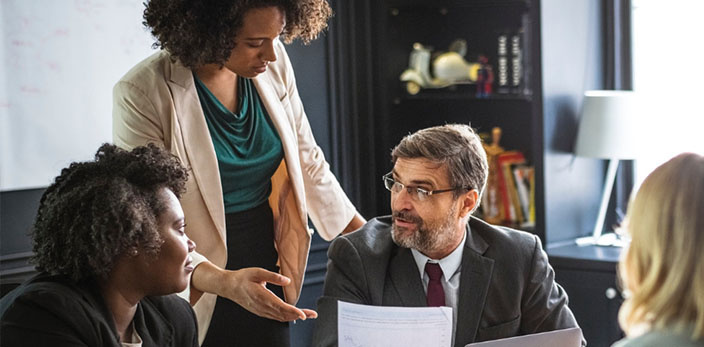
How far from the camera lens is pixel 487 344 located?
169 cm

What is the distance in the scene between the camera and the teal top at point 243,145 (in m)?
2.34

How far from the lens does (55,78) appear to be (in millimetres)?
3227

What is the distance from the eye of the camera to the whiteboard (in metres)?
3.13

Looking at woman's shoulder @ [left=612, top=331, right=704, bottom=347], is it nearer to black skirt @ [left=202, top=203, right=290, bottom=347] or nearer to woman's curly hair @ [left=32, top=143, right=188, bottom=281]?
woman's curly hair @ [left=32, top=143, right=188, bottom=281]

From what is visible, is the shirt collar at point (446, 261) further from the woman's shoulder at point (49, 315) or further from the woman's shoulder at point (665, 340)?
the woman's shoulder at point (665, 340)

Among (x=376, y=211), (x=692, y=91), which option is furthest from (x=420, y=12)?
(x=692, y=91)

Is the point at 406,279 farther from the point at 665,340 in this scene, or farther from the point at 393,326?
the point at 665,340

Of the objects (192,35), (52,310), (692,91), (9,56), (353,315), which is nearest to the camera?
(52,310)

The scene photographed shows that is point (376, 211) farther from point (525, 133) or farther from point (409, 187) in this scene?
point (409, 187)

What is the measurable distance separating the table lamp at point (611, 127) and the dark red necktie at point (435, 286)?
1542 millimetres

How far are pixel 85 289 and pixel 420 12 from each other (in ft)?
9.16

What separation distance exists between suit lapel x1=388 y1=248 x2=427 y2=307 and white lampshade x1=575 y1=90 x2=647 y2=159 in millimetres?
1557

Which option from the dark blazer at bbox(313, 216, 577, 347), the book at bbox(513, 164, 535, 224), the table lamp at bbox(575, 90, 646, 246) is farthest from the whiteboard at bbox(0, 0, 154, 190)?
the table lamp at bbox(575, 90, 646, 246)

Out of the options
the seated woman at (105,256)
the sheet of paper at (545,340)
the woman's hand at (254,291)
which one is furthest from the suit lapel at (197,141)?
the sheet of paper at (545,340)
